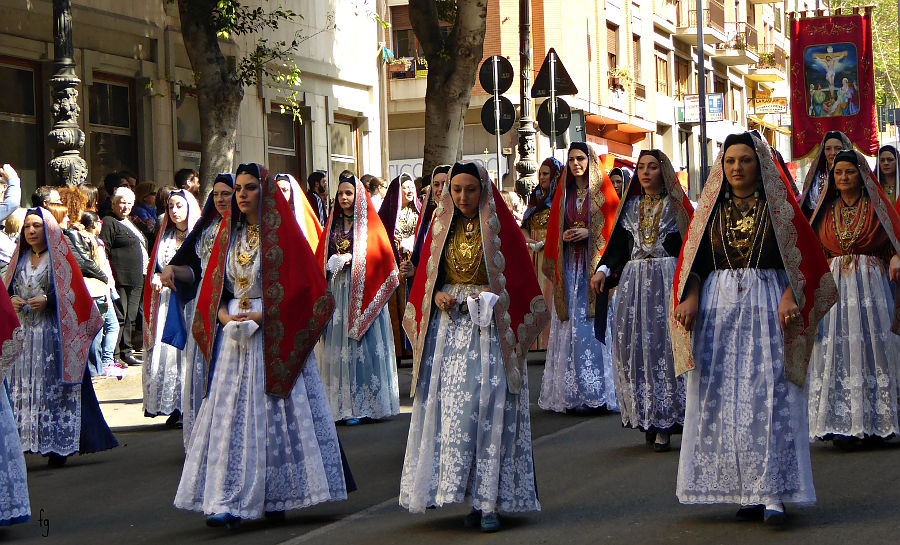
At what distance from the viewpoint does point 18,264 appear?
9.96 meters

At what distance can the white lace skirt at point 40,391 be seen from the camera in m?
10.0

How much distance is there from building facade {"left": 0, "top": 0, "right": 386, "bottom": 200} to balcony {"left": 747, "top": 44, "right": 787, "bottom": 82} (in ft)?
116

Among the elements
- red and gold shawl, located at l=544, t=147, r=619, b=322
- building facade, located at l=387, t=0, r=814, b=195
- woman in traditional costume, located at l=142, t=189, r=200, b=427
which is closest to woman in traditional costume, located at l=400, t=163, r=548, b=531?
woman in traditional costume, located at l=142, t=189, r=200, b=427

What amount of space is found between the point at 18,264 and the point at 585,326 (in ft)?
15.2

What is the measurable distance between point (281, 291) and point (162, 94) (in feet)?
43.8

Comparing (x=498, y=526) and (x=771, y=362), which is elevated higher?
(x=771, y=362)

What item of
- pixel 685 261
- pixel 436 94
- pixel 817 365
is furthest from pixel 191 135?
pixel 685 261

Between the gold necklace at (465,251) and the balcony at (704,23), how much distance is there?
45134 millimetres

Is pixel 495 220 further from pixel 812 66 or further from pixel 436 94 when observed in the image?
pixel 812 66

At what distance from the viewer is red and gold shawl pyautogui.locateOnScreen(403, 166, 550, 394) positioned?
24.6 ft

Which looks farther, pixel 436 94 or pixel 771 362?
pixel 436 94

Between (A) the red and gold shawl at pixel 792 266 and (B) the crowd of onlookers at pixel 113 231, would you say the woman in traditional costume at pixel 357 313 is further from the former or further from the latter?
(A) the red and gold shawl at pixel 792 266

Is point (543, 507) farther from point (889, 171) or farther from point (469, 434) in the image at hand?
point (889, 171)

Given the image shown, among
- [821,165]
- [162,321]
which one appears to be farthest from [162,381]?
[821,165]
